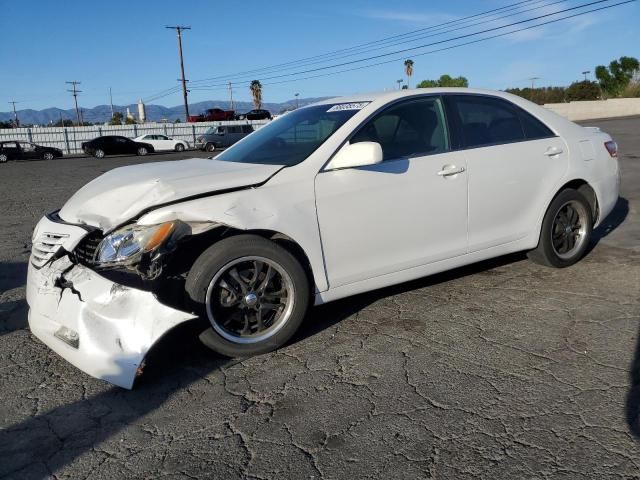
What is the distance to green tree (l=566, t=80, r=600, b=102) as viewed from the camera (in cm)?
5881

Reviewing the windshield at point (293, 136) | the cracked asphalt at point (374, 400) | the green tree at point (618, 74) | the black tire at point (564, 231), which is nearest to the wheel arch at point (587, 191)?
the black tire at point (564, 231)

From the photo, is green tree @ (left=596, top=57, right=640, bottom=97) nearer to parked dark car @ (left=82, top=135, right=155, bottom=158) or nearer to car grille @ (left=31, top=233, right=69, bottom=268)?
parked dark car @ (left=82, top=135, right=155, bottom=158)

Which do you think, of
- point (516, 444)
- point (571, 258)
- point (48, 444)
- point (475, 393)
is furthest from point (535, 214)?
point (48, 444)

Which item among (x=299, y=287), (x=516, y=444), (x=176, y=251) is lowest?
(x=516, y=444)

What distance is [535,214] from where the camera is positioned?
4703 mm

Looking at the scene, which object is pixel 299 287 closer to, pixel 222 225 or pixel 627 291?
pixel 222 225

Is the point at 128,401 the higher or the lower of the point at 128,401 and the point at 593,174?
the lower

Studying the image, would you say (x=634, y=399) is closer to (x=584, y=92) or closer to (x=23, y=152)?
(x=23, y=152)

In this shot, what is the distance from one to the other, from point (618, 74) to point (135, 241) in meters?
65.4

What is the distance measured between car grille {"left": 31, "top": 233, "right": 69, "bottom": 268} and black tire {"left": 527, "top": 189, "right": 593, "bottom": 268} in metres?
3.77

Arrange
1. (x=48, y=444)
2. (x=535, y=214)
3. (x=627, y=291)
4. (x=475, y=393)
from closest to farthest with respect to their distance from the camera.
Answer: (x=48, y=444)
(x=475, y=393)
(x=627, y=291)
(x=535, y=214)

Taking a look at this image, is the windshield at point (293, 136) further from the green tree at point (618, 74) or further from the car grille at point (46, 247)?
the green tree at point (618, 74)

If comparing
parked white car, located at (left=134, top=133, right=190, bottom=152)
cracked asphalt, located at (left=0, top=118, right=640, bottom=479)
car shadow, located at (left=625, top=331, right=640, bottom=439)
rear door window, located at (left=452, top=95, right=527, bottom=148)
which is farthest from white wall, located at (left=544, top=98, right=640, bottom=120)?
car shadow, located at (left=625, top=331, right=640, bottom=439)

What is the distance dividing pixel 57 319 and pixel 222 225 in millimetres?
1091
